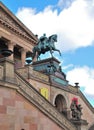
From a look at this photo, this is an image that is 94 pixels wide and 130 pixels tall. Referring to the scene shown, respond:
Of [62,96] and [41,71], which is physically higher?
[41,71]

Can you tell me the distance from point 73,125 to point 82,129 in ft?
2.35

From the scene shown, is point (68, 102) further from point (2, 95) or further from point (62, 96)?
point (2, 95)

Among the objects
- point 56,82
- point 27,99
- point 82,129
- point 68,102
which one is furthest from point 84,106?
point 27,99

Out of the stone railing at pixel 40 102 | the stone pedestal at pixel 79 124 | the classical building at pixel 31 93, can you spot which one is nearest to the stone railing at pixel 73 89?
the classical building at pixel 31 93

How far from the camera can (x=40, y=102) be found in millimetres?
21047

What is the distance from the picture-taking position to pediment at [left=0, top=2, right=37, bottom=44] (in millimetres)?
51316

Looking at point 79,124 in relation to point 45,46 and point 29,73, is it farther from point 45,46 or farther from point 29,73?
point 45,46

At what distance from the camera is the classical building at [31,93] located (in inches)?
717

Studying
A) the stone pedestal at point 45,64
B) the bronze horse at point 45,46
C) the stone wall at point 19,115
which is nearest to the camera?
the stone wall at point 19,115

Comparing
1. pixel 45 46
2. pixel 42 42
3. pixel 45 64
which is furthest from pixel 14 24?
pixel 45 64

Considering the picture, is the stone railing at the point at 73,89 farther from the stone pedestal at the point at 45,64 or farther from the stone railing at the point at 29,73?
the stone railing at the point at 29,73

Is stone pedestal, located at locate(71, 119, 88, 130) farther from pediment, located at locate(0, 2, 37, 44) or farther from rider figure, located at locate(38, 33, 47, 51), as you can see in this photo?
pediment, located at locate(0, 2, 37, 44)

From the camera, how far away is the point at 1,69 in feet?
59.6

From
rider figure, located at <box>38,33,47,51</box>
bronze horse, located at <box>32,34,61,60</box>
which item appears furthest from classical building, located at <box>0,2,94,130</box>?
rider figure, located at <box>38,33,47,51</box>
